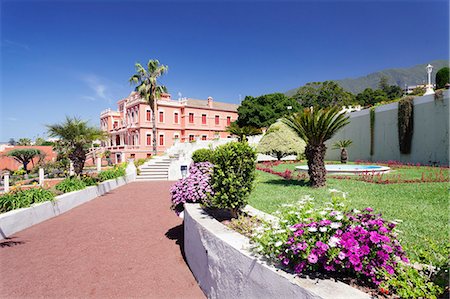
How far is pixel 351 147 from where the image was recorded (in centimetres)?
2184

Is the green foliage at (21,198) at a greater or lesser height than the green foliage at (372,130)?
lesser

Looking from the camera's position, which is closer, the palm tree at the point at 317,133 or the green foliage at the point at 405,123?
the palm tree at the point at 317,133

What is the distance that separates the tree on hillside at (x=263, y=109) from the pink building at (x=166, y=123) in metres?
3.07

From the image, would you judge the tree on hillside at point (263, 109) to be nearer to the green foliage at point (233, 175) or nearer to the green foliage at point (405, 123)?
the green foliage at point (405, 123)

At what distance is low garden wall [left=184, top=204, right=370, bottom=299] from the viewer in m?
1.98

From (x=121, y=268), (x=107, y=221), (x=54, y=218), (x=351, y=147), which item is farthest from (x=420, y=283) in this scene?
(x=351, y=147)

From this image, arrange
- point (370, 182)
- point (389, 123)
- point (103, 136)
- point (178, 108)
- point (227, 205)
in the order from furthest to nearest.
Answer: point (178, 108), point (389, 123), point (103, 136), point (370, 182), point (227, 205)

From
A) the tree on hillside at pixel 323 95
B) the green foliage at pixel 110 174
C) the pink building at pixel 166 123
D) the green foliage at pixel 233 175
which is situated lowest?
the green foliage at pixel 110 174

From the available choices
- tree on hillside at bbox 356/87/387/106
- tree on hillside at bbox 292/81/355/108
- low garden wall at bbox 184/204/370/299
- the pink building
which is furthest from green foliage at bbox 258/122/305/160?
tree on hillside at bbox 356/87/387/106

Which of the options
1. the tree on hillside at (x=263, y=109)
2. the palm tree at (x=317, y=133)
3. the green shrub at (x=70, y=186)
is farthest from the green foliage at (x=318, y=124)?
the tree on hillside at (x=263, y=109)

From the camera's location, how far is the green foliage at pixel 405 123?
15984mm

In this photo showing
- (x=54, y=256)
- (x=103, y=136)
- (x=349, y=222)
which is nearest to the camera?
(x=349, y=222)

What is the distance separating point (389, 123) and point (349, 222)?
18.7m

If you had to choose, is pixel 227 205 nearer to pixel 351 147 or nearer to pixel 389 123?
pixel 389 123
